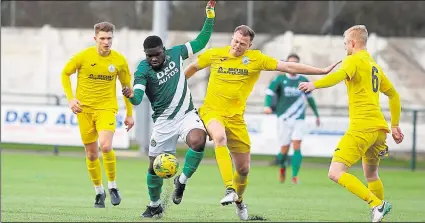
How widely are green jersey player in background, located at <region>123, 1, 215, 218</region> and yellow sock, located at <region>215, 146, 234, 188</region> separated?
23 cm

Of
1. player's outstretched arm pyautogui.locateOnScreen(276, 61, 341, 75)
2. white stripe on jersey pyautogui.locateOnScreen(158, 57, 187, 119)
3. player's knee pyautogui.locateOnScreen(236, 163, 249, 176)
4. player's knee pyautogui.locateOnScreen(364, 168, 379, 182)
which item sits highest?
player's outstretched arm pyautogui.locateOnScreen(276, 61, 341, 75)

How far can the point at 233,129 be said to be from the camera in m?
13.4

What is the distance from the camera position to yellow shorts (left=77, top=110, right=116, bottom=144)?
14.8 metres

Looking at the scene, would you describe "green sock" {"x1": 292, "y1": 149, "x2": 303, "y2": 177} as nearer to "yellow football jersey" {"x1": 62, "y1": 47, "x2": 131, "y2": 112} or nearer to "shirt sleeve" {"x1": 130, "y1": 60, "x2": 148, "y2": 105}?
"yellow football jersey" {"x1": 62, "y1": 47, "x2": 131, "y2": 112}

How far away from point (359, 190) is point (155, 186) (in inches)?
97.7

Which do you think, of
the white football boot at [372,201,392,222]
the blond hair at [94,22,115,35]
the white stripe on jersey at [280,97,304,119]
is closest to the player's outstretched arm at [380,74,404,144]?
the white football boot at [372,201,392,222]

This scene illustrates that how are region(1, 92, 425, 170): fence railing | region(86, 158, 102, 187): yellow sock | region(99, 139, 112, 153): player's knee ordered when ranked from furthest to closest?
region(1, 92, 425, 170): fence railing → region(86, 158, 102, 187): yellow sock → region(99, 139, 112, 153): player's knee

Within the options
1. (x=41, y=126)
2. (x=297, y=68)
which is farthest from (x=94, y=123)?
(x=41, y=126)

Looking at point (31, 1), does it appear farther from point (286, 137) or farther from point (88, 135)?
point (88, 135)

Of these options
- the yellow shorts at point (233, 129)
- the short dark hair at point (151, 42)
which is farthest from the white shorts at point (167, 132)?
the short dark hair at point (151, 42)

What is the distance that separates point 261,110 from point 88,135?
15.7 metres

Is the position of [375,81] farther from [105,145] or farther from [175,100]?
[105,145]

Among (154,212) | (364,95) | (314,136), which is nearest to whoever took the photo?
(364,95)

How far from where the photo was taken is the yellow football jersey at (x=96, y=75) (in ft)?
48.5
